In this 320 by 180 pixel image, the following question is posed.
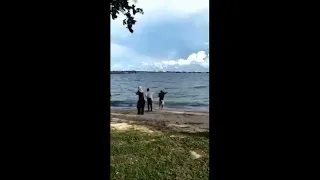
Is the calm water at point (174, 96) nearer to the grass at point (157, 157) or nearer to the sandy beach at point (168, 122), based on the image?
the sandy beach at point (168, 122)

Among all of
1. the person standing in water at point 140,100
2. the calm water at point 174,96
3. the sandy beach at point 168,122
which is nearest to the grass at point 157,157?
the sandy beach at point 168,122

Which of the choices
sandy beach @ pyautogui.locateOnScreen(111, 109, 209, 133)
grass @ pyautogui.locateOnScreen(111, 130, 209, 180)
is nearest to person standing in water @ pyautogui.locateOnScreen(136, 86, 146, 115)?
sandy beach @ pyautogui.locateOnScreen(111, 109, 209, 133)

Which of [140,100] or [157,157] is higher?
[140,100]

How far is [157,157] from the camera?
29.9ft

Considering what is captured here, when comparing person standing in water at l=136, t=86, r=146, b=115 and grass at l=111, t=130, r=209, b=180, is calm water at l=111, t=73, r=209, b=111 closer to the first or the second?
person standing in water at l=136, t=86, r=146, b=115

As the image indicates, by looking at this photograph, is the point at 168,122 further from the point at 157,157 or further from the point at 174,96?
the point at 174,96

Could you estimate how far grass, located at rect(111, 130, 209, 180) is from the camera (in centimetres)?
775

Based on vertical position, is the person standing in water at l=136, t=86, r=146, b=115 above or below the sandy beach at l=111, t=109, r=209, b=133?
above

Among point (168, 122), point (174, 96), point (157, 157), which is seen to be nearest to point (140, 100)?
point (168, 122)
